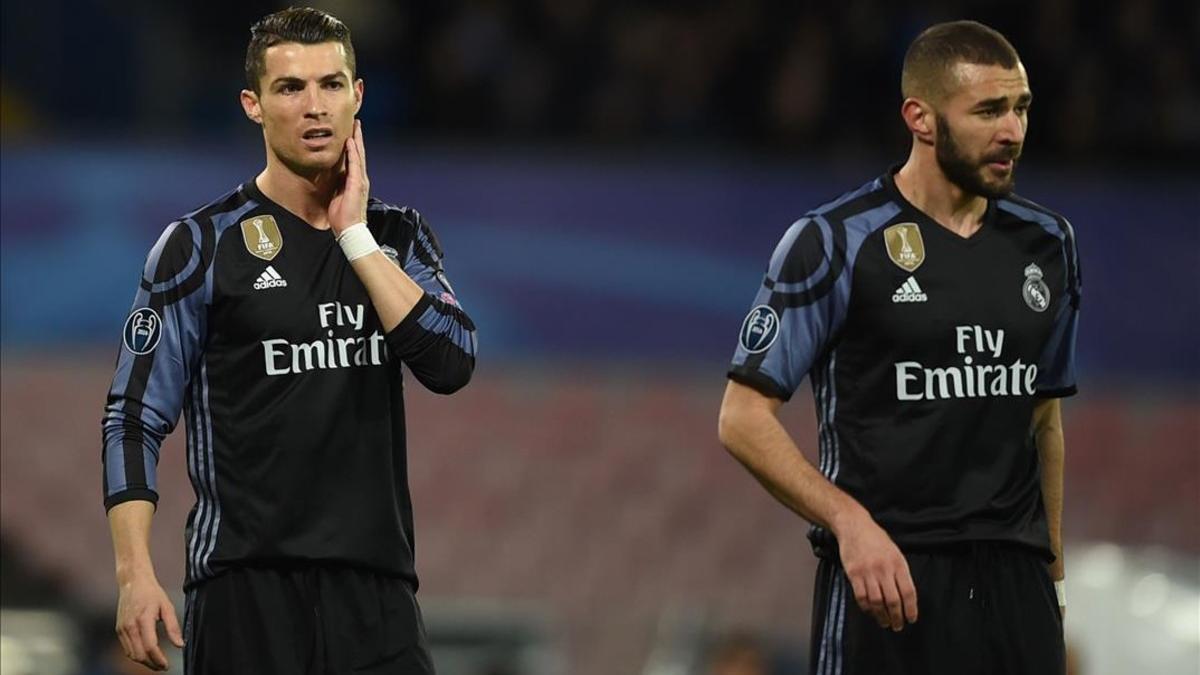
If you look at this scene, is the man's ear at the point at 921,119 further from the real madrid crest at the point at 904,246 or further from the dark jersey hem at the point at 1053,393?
the dark jersey hem at the point at 1053,393

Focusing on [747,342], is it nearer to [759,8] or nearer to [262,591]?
[262,591]

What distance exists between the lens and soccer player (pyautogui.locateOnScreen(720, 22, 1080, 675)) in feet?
15.4

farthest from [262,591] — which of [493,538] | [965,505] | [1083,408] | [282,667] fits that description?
[1083,408]

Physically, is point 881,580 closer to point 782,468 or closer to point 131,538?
point 782,468

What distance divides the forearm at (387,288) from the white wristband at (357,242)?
0.01 metres

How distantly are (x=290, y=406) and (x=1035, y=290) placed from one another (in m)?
1.66

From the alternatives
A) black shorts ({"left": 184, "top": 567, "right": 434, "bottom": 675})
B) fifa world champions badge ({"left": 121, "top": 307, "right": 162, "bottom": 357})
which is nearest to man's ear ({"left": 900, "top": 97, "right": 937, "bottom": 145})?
black shorts ({"left": 184, "top": 567, "right": 434, "bottom": 675})

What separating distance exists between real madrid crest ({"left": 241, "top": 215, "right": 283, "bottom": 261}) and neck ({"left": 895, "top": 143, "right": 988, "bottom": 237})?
1.39 metres

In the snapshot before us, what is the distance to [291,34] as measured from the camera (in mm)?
4562

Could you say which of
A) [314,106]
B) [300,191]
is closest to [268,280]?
[300,191]

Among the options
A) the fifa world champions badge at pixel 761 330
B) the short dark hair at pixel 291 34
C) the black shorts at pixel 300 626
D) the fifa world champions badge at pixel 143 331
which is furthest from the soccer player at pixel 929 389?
the fifa world champions badge at pixel 143 331

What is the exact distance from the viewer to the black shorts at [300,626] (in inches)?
175

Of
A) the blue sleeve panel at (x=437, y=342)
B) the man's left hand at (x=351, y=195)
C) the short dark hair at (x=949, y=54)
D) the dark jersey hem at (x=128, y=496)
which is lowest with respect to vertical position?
the dark jersey hem at (x=128, y=496)

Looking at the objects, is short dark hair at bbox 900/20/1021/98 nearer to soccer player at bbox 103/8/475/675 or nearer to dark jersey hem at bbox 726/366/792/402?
dark jersey hem at bbox 726/366/792/402
